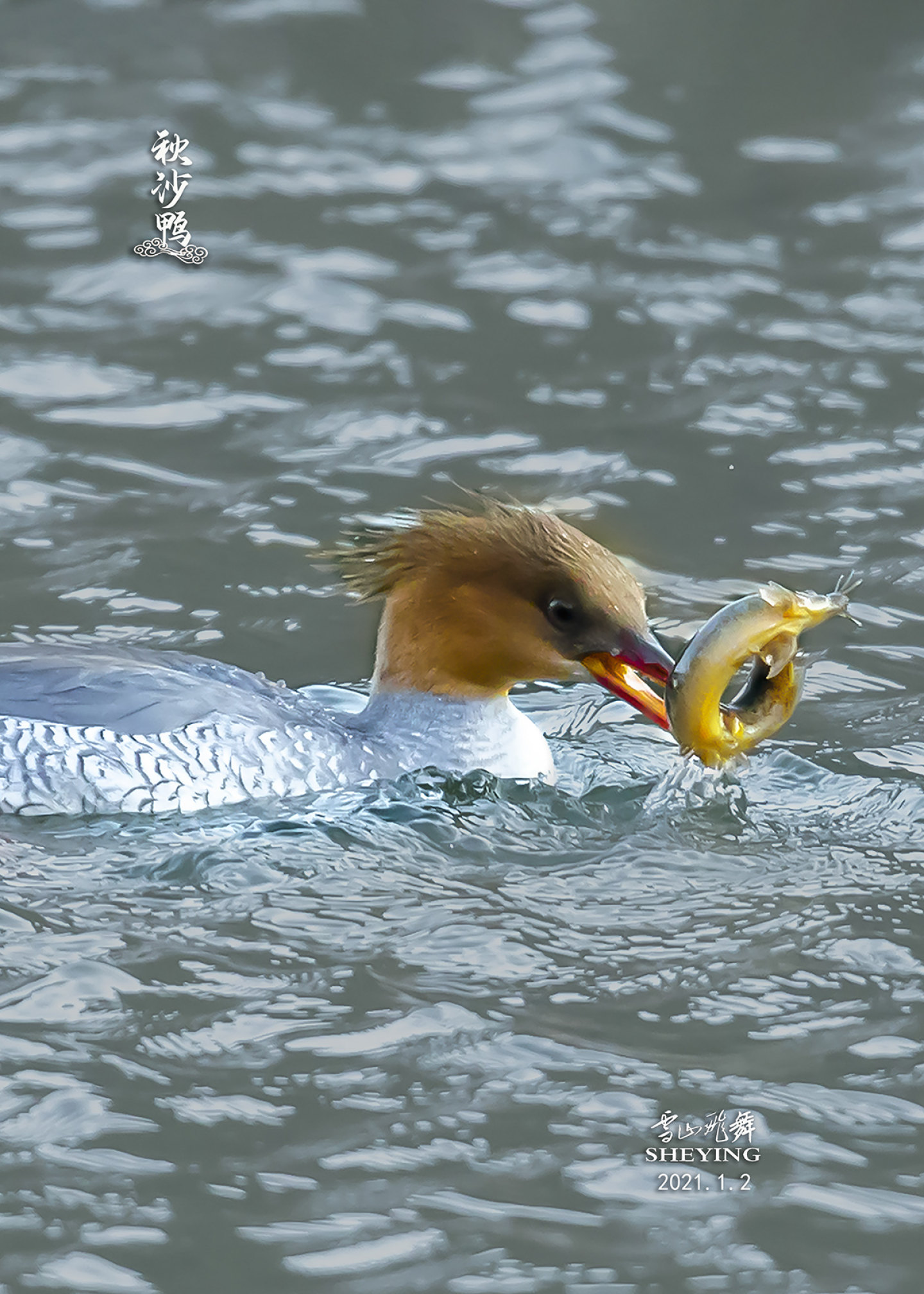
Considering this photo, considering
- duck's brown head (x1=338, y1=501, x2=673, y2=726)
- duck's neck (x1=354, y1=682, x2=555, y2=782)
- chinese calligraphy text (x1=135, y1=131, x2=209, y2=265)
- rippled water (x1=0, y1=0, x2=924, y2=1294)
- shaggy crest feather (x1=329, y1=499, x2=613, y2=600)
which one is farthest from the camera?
chinese calligraphy text (x1=135, y1=131, x2=209, y2=265)

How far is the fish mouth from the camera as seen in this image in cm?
700

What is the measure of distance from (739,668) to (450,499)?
8.90 ft

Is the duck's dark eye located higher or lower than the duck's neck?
higher

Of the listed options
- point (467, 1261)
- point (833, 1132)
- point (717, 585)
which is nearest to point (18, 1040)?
point (467, 1261)

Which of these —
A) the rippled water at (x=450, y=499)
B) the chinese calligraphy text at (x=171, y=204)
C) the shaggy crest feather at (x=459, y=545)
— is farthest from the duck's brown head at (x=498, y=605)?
the chinese calligraphy text at (x=171, y=204)

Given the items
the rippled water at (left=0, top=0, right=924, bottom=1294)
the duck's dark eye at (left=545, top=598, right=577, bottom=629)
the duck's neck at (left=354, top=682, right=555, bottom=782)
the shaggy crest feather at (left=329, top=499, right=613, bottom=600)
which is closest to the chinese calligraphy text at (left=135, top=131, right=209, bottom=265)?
the rippled water at (left=0, top=0, right=924, bottom=1294)

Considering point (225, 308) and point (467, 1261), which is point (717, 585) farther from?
point (467, 1261)

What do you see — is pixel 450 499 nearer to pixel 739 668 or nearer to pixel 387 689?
pixel 387 689

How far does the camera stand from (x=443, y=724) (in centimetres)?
768

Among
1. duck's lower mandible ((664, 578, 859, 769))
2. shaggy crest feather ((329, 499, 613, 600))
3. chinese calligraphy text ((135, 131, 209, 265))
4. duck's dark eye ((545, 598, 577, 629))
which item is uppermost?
chinese calligraphy text ((135, 131, 209, 265))

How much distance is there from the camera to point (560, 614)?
7234 millimetres

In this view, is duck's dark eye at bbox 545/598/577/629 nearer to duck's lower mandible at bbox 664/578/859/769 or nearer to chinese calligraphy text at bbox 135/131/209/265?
duck's lower mandible at bbox 664/578/859/769

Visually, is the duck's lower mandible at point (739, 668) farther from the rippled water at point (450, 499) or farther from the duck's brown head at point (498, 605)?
the rippled water at point (450, 499)

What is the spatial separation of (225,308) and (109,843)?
15.3 feet
